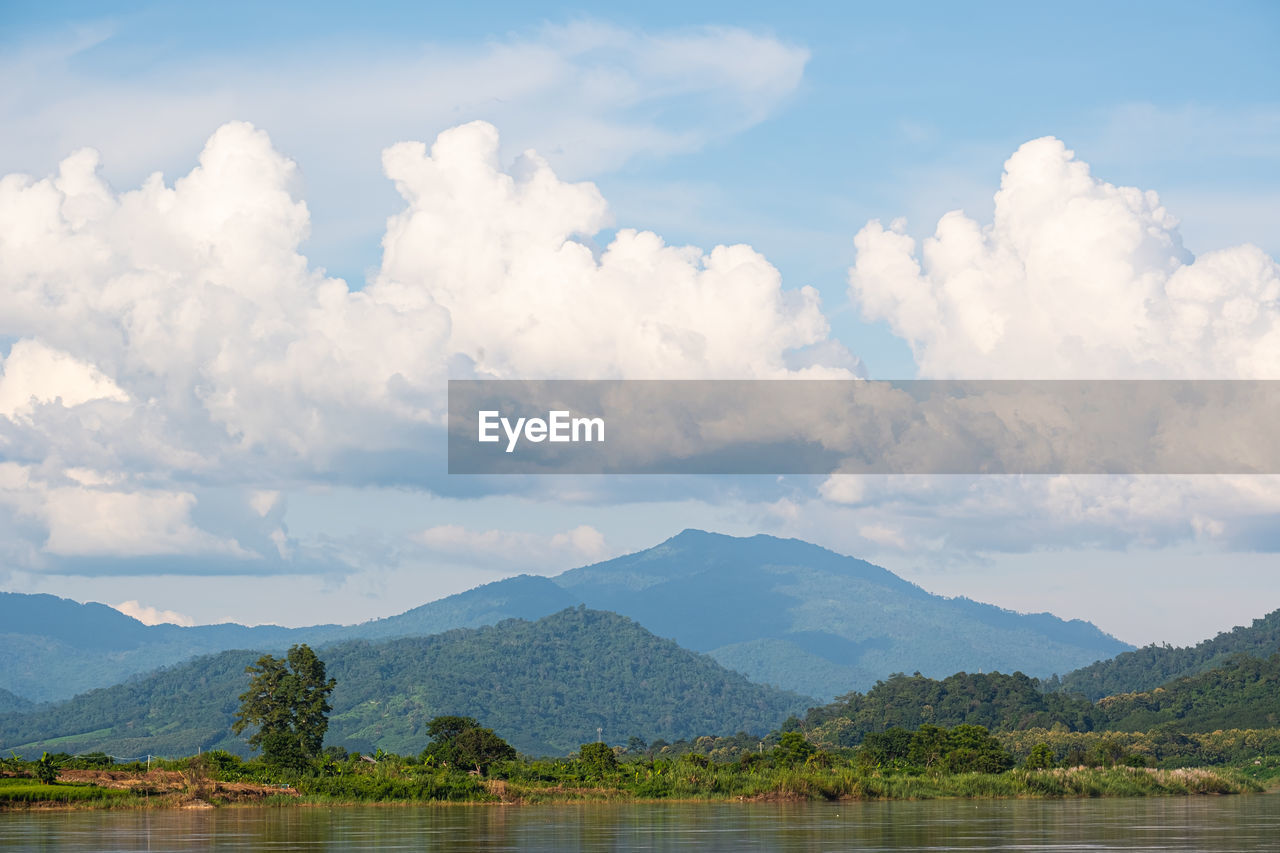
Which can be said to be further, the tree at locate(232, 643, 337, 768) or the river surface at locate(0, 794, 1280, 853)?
the tree at locate(232, 643, 337, 768)

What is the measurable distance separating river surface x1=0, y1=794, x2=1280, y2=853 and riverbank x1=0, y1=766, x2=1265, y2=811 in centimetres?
343

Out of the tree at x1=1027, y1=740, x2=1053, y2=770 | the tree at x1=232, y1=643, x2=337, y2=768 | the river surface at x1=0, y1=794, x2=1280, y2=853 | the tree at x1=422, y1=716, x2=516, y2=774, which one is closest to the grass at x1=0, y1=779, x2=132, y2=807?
the river surface at x1=0, y1=794, x2=1280, y2=853

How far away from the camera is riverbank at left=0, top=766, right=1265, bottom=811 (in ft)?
249

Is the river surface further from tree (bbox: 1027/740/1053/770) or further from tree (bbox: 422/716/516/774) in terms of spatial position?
tree (bbox: 1027/740/1053/770)

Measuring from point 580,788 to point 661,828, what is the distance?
3262 cm

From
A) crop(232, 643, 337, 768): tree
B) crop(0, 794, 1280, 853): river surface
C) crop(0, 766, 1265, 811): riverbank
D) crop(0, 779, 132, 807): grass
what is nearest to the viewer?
crop(0, 794, 1280, 853): river surface

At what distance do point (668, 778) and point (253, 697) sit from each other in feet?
112

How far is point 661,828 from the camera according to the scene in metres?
56.1

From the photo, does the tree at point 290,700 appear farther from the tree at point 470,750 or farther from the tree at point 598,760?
the tree at point 598,760

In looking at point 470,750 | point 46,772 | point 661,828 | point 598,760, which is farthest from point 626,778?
point 661,828

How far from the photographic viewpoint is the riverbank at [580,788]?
75.9m

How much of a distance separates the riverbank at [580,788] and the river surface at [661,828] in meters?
3.43

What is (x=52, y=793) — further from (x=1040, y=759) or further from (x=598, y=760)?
(x=1040, y=759)

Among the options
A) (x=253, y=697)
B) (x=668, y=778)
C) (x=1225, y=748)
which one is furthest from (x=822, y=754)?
(x=1225, y=748)
